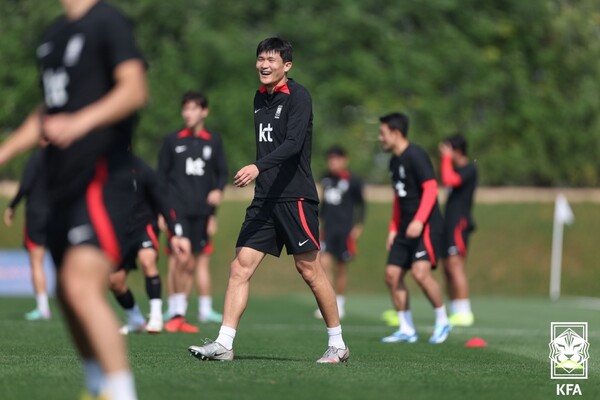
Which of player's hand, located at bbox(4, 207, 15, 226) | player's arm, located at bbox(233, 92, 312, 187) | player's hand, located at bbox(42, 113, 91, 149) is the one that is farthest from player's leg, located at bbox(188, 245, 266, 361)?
player's hand, located at bbox(4, 207, 15, 226)

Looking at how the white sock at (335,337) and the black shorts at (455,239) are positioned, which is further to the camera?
the black shorts at (455,239)

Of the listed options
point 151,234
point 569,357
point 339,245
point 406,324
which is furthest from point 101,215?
point 339,245

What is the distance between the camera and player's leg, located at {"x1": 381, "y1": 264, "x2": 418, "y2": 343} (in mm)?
12297

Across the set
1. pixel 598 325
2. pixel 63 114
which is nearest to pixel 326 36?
pixel 598 325

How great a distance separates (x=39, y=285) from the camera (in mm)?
16469

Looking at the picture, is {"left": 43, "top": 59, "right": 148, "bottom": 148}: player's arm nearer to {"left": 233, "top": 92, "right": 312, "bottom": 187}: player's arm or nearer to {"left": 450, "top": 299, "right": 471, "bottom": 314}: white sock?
{"left": 233, "top": 92, "right": 312, "bottom": 187}: player's arm

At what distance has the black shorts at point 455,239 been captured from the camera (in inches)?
655

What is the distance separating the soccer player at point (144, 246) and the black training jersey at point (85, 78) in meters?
6.26

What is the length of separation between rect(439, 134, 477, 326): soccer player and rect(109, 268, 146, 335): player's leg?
4.67 metres

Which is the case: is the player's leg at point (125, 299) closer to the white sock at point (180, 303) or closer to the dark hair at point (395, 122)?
the white sock at point (180, 303)

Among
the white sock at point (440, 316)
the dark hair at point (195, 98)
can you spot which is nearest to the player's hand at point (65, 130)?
the white sock at point (440, 316)

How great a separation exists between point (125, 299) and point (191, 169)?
2713 mm

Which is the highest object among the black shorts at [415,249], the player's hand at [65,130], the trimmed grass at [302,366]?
the black shorts at [415,249]

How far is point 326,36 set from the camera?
37.6 m
